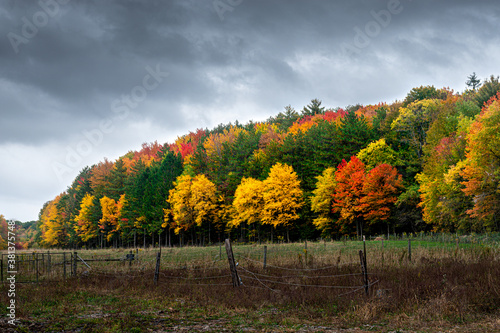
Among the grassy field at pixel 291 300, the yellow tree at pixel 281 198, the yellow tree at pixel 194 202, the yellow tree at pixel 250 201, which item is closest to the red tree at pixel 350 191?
the yellow tree at pixel 281 198

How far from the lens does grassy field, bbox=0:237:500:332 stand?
9703 mm

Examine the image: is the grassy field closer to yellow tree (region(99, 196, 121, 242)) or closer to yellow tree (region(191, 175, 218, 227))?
yellow tree (region(191, 175, 218, 227))

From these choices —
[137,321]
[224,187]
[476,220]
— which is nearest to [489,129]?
[476,220]

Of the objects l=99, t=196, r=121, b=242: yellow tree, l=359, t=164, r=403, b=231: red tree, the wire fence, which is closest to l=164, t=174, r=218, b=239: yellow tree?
l=99, t=196, r=121, b=242: yellow tree

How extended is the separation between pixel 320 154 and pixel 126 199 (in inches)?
1586

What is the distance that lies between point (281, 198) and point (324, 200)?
20.3 feet

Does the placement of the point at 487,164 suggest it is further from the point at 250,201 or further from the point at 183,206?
the point at 183,206

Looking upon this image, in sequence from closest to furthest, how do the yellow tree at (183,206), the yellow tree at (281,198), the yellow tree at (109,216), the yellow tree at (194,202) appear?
the yellow tree at (281,198), the yellow tree at (194,202), the yellow tree at (183,206), the yellow tree at (109,216)

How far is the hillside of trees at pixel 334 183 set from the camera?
3712 cm

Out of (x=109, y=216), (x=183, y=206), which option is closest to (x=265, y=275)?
(x=183, y=206)

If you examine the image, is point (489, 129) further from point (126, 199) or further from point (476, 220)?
point (126, 199)

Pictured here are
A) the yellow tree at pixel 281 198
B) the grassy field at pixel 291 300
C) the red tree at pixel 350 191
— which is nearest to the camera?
the grassy field at pixel 291 300

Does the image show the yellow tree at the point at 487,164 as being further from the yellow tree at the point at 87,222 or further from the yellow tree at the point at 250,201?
the yellow tree at the point at 87,222

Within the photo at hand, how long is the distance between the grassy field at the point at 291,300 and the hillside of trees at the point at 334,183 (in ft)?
69.0
